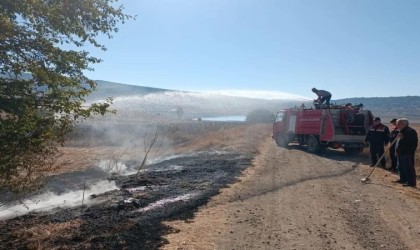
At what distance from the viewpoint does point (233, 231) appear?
300 inches

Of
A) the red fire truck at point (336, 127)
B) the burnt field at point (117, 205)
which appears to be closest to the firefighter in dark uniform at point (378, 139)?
the red fire truck at point (336, 127)

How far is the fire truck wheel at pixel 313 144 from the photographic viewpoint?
67.8 ft

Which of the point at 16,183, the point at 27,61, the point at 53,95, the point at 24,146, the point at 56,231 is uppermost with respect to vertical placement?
the point at 27,61

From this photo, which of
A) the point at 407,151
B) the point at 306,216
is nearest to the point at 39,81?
the point at 306,216

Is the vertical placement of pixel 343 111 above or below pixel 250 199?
above

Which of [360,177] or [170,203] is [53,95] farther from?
[360,177]

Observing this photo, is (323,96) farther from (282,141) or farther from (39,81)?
(39,81)

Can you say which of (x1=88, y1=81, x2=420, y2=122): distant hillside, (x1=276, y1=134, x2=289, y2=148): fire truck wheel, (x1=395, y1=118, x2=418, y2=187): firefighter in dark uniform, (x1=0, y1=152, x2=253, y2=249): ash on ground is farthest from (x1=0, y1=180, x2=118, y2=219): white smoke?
(x1=88, y1=81, x2=420, y2=122): distant hillside

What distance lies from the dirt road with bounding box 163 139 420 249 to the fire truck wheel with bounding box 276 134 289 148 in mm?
11319

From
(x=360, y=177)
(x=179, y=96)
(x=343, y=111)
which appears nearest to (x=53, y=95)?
(x=360, y=177)

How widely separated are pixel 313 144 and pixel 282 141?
4.63 meters

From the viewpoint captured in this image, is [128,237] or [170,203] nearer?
[128,237]

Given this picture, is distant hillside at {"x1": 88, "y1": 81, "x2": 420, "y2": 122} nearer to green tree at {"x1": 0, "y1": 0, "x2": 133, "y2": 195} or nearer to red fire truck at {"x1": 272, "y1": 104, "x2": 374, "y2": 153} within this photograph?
red fire truck at {"x1": 272, "y1": 104, "x2": 374, "y2": 153}

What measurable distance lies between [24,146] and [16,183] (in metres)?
1.51
